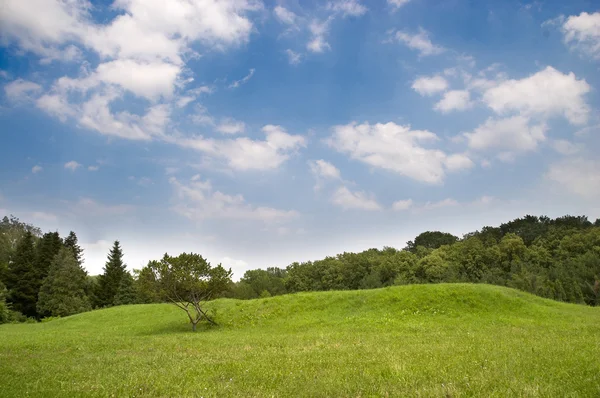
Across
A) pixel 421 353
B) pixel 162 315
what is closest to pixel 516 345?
pixel 421 353

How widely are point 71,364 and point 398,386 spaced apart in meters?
12.2

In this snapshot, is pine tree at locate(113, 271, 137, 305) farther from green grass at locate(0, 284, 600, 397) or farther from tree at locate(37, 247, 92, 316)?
green grass at locate(0, 284, 600, 397)

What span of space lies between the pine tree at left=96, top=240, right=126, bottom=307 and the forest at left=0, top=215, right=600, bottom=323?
21cm

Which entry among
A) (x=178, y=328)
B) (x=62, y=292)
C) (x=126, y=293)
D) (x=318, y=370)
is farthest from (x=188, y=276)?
(x=126, y=293)

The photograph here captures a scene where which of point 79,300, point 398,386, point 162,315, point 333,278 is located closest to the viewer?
point 398,386

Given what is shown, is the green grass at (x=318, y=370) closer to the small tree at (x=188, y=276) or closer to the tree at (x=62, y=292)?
the small tree at (x=188, y=276)

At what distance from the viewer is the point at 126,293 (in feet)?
256

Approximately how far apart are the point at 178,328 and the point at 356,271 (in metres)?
79.5

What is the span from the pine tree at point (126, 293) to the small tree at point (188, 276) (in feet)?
170

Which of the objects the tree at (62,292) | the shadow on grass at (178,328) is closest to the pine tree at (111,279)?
the tree at (62,292)

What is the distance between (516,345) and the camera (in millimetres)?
15172

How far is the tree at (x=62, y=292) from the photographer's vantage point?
68.8 metres

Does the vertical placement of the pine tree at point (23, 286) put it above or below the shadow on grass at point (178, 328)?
above

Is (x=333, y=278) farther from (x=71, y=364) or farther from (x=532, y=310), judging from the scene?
(x=71, y=364)
